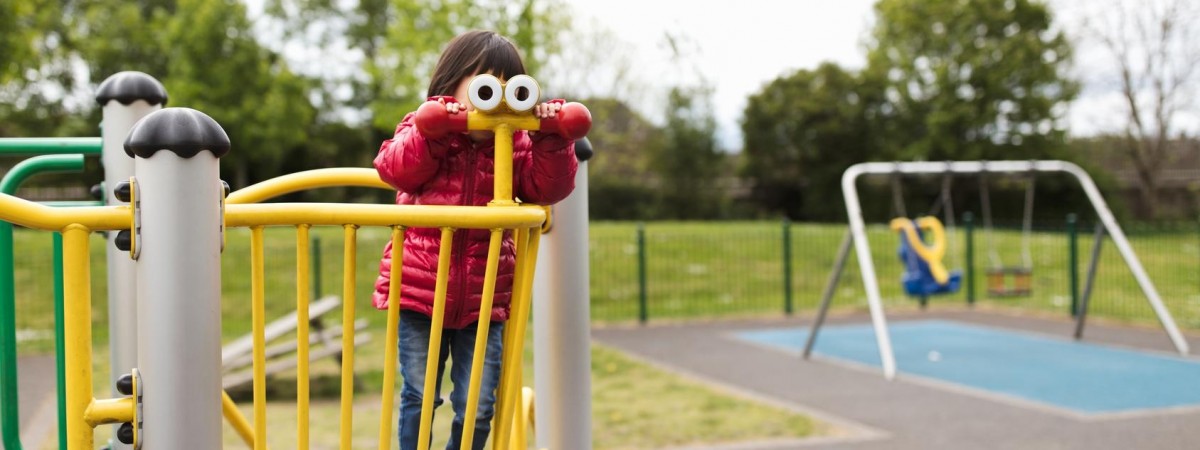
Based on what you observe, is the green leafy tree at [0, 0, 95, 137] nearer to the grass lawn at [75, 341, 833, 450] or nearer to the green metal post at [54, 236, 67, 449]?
the grass lawn at [75, 341, 833, 450]

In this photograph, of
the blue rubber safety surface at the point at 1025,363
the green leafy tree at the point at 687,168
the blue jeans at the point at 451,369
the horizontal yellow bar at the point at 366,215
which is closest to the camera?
the horizontal yellow bar at the point at 366,215

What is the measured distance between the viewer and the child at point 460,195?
196cm

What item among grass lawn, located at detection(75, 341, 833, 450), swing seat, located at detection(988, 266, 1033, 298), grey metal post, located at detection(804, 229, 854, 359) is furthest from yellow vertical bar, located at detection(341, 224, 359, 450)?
swing seat, located at detection(988, 266, 1033, 298)

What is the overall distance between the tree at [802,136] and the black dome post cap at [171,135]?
31409 mm

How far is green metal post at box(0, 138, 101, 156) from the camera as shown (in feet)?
9.02

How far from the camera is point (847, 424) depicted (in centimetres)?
579

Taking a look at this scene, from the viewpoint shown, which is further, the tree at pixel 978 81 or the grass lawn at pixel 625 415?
the tree at pixel 978 81

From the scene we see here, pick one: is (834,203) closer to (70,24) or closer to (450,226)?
(70,24)

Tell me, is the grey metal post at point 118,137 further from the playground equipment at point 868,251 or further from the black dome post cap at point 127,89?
the playground equipment at point 868,251

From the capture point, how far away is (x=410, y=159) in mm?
1946

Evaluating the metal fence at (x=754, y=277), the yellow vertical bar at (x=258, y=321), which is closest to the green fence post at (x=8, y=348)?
the yellow vertical bar at (x=258, y=321)

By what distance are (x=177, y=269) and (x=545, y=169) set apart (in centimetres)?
71

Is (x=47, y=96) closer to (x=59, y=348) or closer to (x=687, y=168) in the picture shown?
(x=687, y=168)

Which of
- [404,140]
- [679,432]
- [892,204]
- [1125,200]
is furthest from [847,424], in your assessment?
[1125,200]
